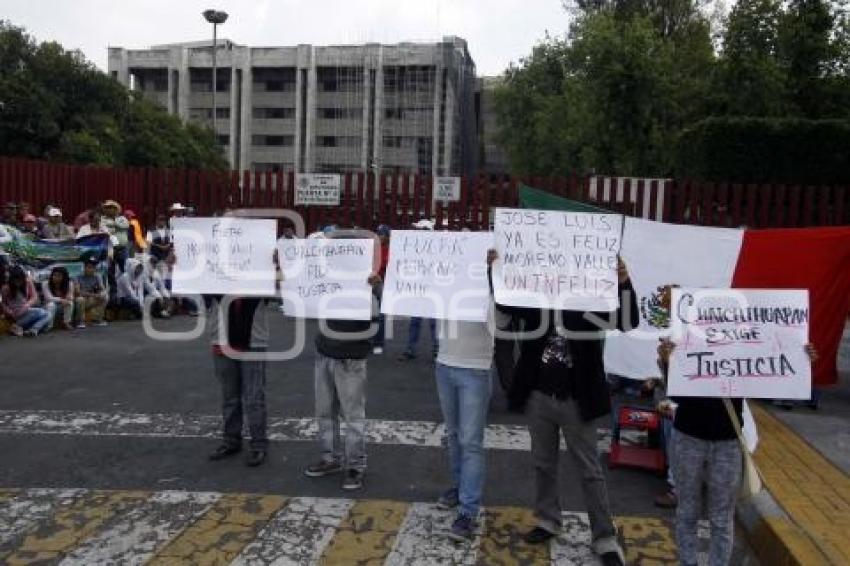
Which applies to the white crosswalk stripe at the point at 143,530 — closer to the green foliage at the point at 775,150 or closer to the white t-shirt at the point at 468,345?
the white t-shirt at the point at 468,345

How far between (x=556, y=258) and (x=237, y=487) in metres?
2.80

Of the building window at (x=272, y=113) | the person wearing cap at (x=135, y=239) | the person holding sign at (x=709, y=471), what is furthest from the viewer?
the building window at (x=272, y=113)

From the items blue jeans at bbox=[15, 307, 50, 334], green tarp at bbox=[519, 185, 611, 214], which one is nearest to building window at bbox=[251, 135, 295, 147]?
blue jeans at bbox=[15, 307, 50, 334]

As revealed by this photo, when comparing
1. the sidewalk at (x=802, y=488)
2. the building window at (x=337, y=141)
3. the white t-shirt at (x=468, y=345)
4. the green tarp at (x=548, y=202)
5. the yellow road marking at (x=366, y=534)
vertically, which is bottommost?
the yellow road marking at (x=366, y=534)

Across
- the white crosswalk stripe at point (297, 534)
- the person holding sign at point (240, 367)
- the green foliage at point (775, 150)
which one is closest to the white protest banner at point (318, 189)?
the green foliage at point (775, 150)

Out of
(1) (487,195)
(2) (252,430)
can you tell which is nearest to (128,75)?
(1) (487,195)

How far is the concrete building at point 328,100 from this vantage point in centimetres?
6512

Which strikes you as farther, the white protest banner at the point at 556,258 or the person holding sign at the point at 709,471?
the white protest banner at the point at 556,258

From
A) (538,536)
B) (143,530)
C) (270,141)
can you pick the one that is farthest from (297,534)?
(270,141)

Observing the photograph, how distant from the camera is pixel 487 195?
48.6 ft

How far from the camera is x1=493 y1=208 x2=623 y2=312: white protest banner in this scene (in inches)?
180

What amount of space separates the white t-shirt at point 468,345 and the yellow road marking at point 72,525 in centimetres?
235

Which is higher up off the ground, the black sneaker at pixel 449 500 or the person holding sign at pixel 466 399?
the person holding sign at pixel 466 399

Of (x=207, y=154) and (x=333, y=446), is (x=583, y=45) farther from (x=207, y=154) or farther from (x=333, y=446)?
(x=207, y=154)
